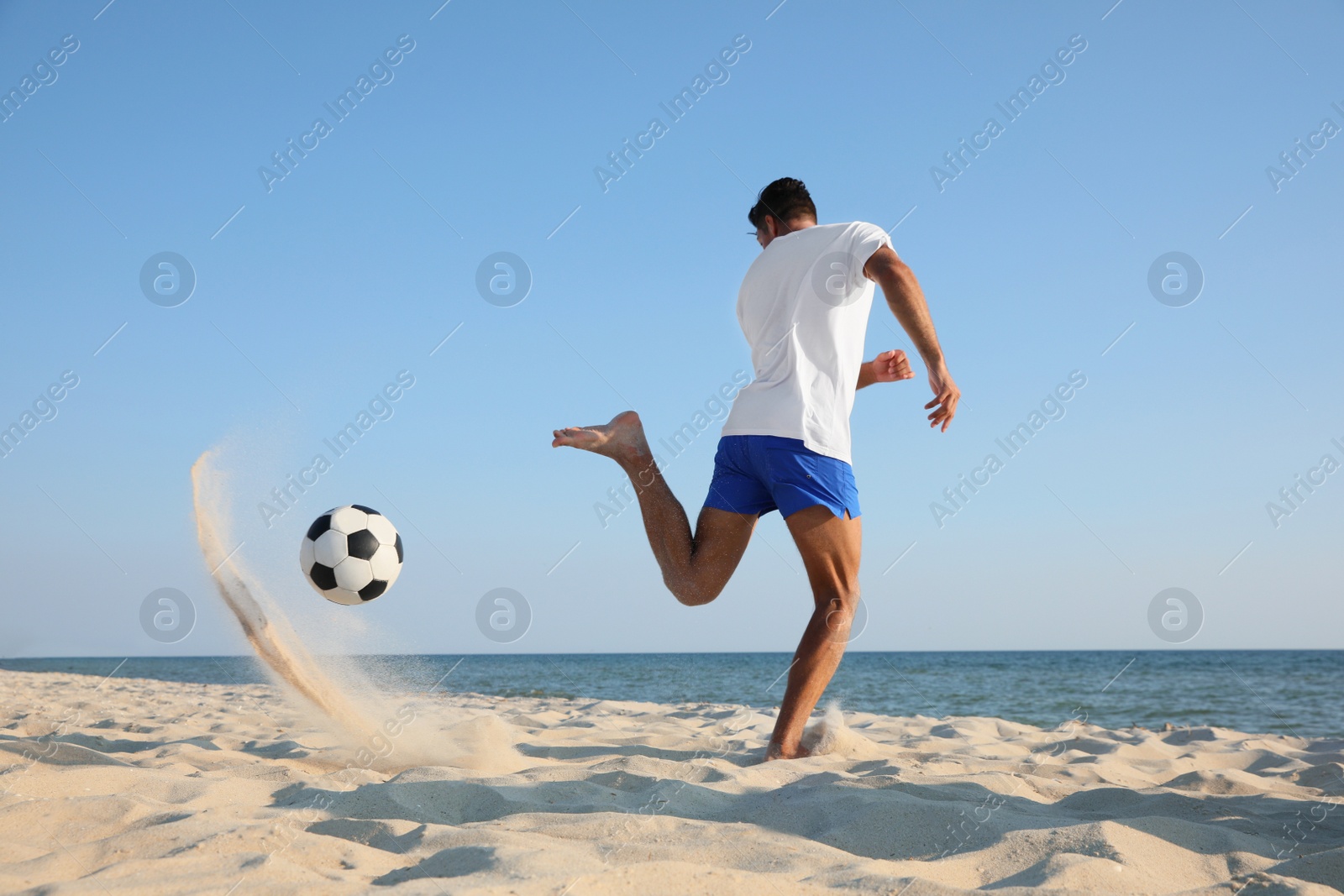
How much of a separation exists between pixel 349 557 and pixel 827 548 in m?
2.08

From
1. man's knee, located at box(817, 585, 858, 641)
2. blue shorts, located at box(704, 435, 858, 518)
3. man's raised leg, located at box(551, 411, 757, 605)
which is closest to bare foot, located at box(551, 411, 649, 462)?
man's raised leg, located at box(551, 411, 757, 605)

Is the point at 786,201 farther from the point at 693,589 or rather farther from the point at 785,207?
the point at 693,589

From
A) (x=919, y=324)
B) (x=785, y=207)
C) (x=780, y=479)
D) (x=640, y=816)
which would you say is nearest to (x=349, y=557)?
(x=780, y=479)

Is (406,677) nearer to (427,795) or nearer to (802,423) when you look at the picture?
(427,795)

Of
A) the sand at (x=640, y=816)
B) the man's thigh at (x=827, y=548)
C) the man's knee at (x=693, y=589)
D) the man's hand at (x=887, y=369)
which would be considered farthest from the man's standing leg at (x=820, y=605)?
the man's hand at (x=887, y=369)

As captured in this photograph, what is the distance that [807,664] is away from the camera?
9.64 feet

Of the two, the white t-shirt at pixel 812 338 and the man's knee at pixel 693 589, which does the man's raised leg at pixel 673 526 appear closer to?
the man's knee at pixel 693 589

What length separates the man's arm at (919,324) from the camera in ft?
9.23

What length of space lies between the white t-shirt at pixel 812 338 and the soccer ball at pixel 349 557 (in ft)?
5.62

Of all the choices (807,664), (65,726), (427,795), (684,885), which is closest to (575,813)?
(427,795)

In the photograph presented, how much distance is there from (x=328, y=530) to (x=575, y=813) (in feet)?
6.73

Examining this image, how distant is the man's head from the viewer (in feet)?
10.9

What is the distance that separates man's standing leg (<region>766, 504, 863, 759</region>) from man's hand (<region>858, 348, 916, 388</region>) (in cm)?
71

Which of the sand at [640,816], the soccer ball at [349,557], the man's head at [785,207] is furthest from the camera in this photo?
the soccer ball at [349,557]
